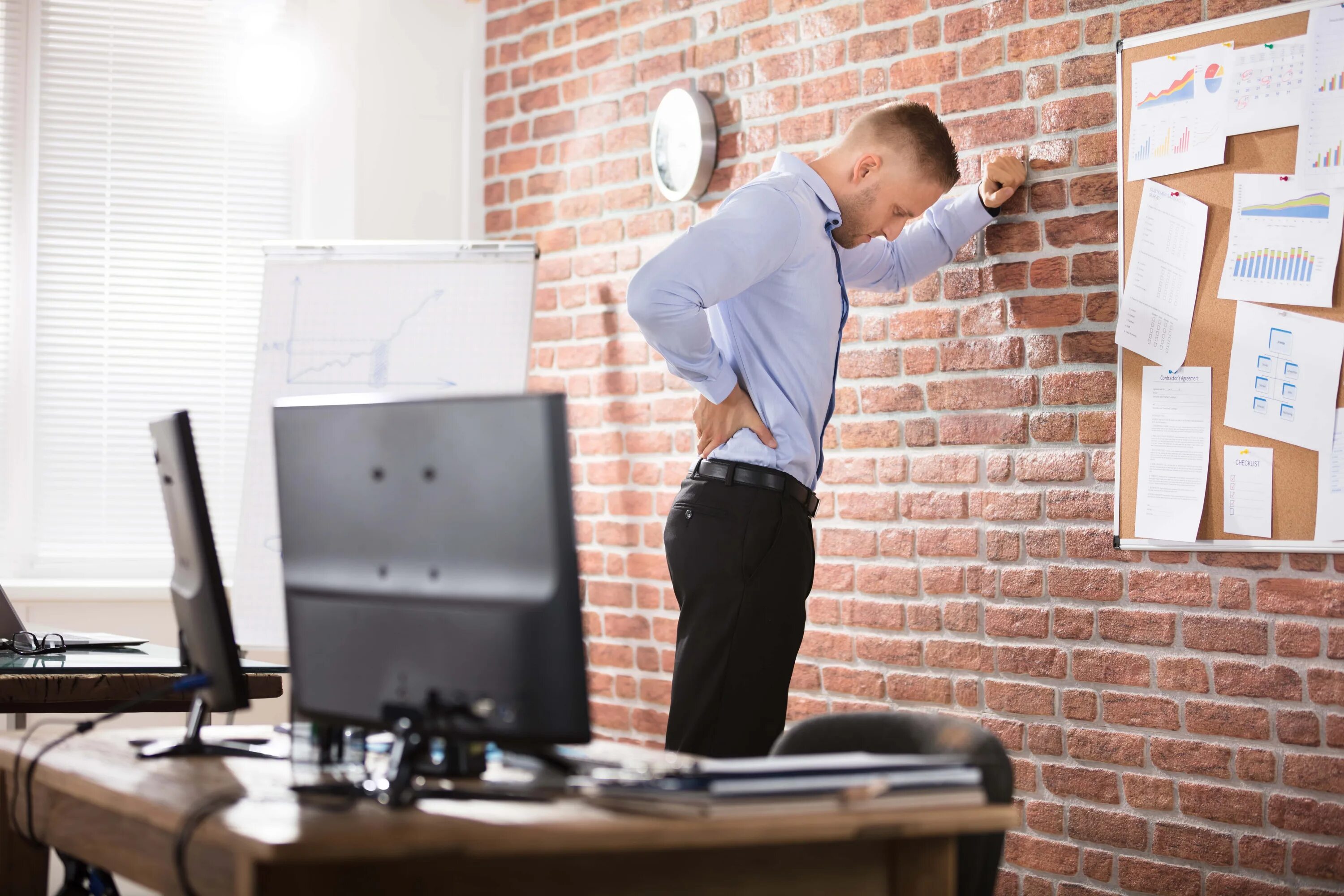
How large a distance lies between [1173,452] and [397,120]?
2745 millimetres

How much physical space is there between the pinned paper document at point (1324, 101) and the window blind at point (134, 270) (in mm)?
3222

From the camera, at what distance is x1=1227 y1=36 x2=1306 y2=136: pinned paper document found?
229 centimetres

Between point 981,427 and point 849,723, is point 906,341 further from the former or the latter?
point 849,723

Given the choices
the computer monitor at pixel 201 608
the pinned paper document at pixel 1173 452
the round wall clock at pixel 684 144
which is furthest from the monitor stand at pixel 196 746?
the round wall clock at pixel 684 144

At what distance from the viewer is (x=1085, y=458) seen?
8.48ft

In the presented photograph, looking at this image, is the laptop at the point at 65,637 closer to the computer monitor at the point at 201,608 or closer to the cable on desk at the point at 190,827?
the computer monitor at the point at 201,608

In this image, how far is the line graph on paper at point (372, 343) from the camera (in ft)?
11.5

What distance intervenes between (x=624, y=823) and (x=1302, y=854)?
1.68 metres

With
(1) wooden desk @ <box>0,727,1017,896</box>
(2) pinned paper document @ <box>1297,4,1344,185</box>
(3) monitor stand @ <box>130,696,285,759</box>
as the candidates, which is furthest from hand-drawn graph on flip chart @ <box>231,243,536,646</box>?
(1) wooden desk @ <box>0,727,1017,896</box>

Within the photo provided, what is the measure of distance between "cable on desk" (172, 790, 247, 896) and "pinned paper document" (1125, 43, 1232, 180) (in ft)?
6.68

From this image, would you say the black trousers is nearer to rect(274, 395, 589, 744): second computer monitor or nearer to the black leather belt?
the black leather belt

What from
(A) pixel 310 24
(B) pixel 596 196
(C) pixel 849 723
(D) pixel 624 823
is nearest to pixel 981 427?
(C) pixel 849 723

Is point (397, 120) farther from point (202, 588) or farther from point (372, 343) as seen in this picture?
point (202, 588)

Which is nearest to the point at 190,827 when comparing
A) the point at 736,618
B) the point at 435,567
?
the point at 435,567
